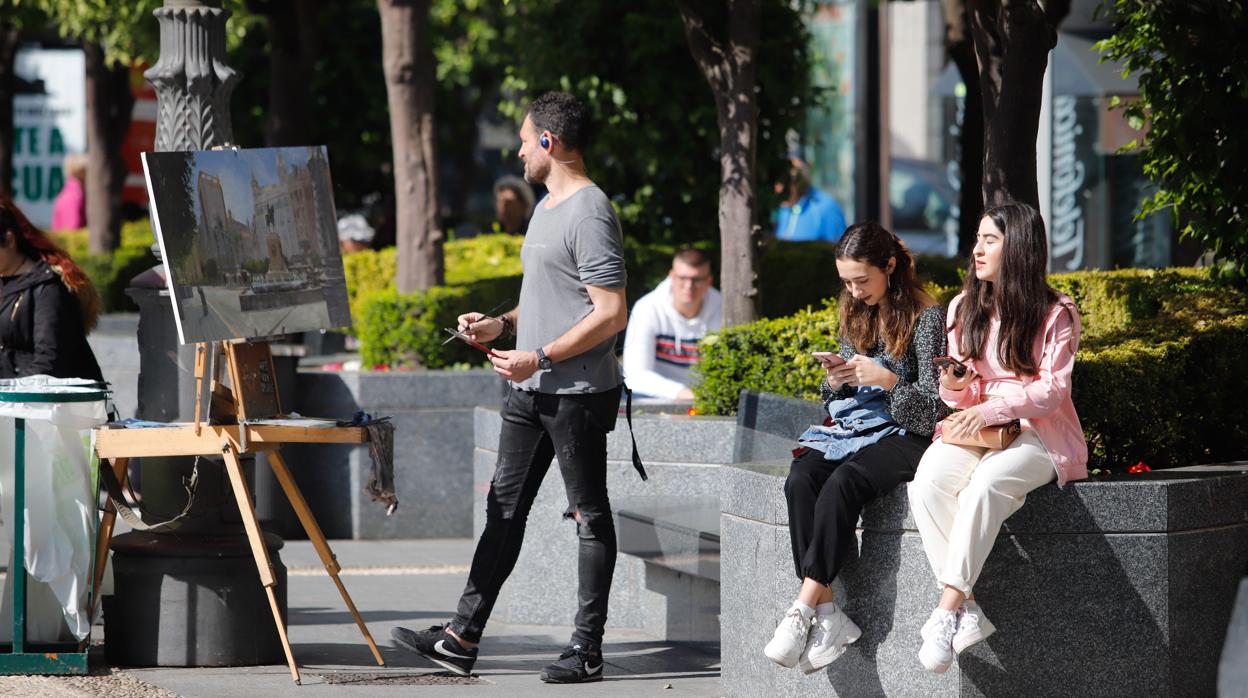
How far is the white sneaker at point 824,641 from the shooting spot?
17.1 feet

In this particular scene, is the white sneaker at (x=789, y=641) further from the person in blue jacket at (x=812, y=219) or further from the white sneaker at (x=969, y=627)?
the person in blue jacket at (x=812, y=219)

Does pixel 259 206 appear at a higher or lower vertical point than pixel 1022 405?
higher

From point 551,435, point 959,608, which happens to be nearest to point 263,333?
point 551,435

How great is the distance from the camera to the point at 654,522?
6816mm

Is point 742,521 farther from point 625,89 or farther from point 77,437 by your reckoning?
point 625,89

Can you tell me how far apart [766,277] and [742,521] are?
572 cm

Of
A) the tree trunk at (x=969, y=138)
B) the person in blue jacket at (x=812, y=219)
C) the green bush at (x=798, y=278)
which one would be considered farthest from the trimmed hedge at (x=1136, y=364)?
the person in blue jacket at (x=812, y=219)

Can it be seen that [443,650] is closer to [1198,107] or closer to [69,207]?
[1198,107]

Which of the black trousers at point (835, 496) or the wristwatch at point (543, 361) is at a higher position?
the wristwatch at point (543, 361)

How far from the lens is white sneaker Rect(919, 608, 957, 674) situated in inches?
195

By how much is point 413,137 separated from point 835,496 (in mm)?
5940

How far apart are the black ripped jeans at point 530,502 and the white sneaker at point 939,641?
1496mm

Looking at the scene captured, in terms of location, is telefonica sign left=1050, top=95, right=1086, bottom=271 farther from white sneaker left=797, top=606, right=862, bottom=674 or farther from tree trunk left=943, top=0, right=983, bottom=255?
white sneaker left=797, top=606, right=862, bottom=674

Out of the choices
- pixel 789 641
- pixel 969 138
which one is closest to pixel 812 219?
pixel 969 138
